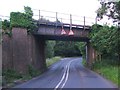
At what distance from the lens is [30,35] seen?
175ft

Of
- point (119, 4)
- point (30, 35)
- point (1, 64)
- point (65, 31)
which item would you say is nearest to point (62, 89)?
point (119, 4)

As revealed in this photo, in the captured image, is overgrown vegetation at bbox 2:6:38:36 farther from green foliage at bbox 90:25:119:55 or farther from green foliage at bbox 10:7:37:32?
green foliage at bbox 90:25:119:55

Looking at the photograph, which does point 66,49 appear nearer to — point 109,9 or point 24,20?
point 24,20

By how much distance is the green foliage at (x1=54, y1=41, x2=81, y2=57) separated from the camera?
139625mm

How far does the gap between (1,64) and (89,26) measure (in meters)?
22.7

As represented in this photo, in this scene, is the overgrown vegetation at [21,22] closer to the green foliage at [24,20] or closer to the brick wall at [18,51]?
the green foliage at [24,20]

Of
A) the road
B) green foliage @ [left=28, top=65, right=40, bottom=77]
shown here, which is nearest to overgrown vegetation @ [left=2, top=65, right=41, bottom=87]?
green foliage @ [left=28, top=65, right=40, bottom=77]

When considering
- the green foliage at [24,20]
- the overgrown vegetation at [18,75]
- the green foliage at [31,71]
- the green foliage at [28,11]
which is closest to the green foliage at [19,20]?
the green foliage at [24,20]

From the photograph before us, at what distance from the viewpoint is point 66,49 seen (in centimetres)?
13975

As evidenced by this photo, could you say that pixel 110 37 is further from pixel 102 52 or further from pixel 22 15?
pixel 22 15

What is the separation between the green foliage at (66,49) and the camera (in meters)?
140

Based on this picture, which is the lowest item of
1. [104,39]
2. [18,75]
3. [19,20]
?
[18,75]

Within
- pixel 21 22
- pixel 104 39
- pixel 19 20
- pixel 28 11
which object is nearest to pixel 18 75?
pixel 21 22

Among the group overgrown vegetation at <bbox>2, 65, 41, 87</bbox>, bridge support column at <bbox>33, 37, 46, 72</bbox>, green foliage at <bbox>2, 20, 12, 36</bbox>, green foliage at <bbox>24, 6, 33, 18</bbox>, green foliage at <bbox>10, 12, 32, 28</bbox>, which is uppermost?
green foliage at <bbox>24, 6, 33, 18</bbox>
